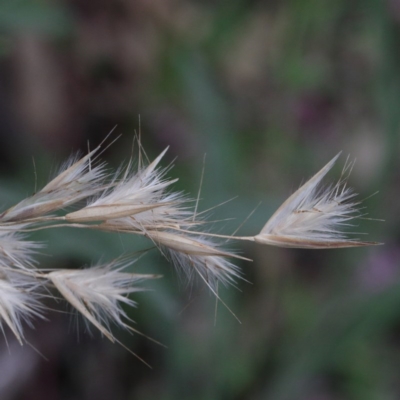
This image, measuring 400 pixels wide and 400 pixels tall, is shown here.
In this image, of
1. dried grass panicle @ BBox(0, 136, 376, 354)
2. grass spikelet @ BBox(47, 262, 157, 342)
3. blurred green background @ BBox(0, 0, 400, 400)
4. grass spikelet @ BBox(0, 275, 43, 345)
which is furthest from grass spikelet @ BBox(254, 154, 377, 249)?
blurred green background @ BBox(0, 0, 400, 400)

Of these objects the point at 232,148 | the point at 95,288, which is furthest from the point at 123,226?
the point at 232,148

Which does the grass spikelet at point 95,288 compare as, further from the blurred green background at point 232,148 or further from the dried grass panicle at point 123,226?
the blurred green background at point 232,148

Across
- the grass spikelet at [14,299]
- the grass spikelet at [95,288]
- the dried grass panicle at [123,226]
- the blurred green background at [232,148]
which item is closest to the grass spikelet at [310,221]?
the dried grass panicle at [123,226]

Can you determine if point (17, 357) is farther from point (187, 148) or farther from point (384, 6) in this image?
point (384, 6)

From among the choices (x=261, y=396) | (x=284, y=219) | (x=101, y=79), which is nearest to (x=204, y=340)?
(x=261, y=396)

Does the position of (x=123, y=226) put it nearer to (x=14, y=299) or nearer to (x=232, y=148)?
(x=14, y=299)
